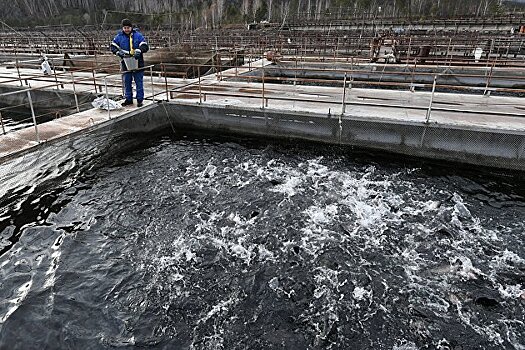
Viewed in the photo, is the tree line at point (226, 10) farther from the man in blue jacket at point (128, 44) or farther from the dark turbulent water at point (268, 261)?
the dark turbulent water at point (268, 261)

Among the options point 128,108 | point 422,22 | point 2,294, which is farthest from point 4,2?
point 2,294

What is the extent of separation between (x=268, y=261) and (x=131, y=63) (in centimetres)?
682

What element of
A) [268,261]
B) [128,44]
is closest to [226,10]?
[128,44]

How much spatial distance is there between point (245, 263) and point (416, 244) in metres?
2.83

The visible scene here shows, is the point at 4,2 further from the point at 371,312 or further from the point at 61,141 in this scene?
the point at 371,312

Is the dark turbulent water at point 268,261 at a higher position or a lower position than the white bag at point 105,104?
lower

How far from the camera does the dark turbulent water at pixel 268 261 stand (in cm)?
414

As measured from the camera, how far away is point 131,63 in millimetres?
9117

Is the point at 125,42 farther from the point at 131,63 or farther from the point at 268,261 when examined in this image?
the point at 268,261

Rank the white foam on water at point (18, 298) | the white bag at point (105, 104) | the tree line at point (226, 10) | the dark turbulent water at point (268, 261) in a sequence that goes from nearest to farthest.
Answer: the dark turbulent water at point (268, 261), the white foam on water at point (18, 298), the white bag at point (105, 104), the tree line at point (226, 10)

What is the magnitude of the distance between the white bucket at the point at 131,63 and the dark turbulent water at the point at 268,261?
2.94m

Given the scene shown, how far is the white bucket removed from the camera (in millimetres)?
9047

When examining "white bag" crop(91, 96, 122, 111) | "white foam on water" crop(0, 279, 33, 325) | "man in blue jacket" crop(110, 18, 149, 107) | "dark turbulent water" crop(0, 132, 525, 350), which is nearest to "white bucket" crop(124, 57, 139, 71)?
"man in blue jacket" crop(110, 18, 149, 107)

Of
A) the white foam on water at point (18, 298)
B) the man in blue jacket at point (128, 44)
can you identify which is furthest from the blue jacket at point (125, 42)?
the white foam on water at point (18, 298)
